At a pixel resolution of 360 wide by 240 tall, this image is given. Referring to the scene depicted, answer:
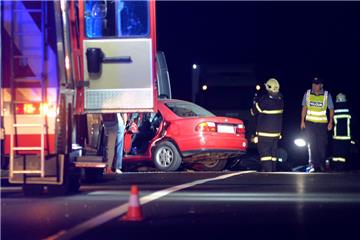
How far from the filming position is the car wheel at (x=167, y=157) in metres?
18.2

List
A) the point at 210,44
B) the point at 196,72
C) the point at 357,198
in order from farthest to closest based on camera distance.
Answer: the point at 210,44
the point at 196,72
the point at 357,198

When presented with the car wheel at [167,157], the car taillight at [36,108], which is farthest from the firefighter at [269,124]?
the car taillight at [36,108]

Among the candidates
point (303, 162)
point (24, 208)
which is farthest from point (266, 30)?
point (24, 208)

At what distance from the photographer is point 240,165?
886 inches

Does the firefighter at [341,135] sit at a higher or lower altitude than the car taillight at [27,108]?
lower

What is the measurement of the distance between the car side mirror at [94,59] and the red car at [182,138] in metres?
5.53

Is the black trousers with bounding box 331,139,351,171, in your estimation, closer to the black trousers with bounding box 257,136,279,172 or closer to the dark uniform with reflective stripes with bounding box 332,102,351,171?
the dark uniform with reflective stripes with bounding box 332,102,351,171

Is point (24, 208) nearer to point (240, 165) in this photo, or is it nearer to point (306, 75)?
point (240, 165)

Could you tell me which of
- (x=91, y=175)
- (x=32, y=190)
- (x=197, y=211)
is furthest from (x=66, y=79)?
(x=197, y=211)

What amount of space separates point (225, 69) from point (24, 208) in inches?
663

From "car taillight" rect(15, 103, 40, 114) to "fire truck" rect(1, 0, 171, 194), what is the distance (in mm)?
13

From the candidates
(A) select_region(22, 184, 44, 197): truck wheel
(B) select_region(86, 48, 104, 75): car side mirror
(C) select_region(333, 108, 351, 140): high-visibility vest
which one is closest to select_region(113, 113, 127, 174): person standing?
(B) select_region(86, 48, 104, 75): car side mirror

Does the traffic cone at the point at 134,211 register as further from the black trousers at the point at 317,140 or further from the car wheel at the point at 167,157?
the black trousers at the point at 317,140

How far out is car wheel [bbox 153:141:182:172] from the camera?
18.2m
